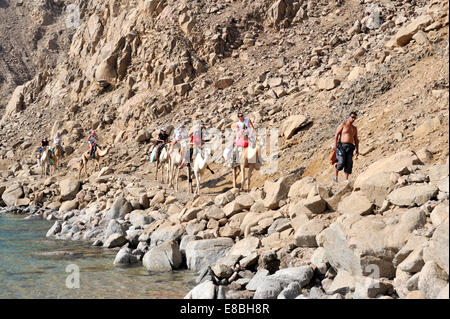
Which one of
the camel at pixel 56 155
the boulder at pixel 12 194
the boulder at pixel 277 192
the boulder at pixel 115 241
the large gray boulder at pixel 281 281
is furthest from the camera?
the camel at pixel 56 155

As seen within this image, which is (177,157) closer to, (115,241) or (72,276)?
(115,241)

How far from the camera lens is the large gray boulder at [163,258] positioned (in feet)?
32.2

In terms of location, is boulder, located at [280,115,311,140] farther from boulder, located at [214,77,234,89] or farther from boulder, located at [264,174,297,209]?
boulder, located at [214,77,234,89]

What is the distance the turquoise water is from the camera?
8312mm

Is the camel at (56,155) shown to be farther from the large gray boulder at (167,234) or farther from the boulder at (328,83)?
the large gray boulder at (167,234)

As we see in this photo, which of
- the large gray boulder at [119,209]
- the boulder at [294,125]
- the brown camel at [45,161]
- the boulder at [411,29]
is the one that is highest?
the boulder at [411,29]

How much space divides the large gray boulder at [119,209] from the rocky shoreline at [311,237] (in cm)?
93

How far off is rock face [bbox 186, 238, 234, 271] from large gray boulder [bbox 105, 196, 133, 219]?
18.8ft

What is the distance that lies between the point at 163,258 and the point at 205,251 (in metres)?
0.87

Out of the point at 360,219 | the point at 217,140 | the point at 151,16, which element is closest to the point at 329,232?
the point at 360,219

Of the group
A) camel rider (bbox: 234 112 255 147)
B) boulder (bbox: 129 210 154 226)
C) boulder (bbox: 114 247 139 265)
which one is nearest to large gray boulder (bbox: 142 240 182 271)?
boulder (bbox: 114 247 139 265)

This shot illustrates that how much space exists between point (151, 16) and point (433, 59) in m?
19.5

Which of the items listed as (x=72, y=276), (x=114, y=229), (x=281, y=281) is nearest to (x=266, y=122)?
(x=114, y=229)

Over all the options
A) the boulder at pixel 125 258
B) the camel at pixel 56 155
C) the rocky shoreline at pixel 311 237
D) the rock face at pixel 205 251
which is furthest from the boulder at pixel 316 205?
the camel at pixel 56 155
